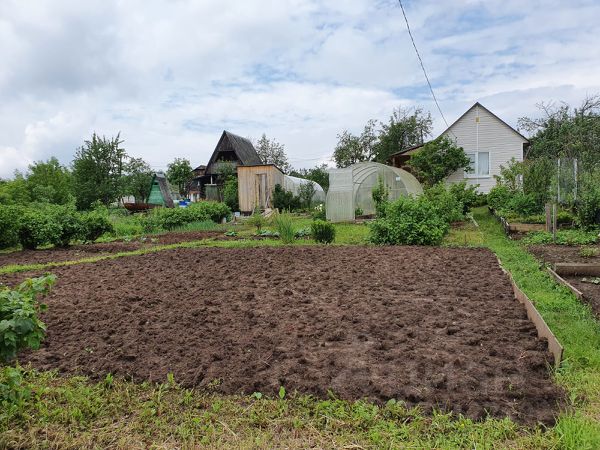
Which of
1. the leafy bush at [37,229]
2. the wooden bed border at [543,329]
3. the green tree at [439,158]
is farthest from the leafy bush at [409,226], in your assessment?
the green tree at [439,158]

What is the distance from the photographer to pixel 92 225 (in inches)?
474

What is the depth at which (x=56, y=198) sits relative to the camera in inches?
1014

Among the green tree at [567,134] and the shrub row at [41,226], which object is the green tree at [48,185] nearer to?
the shrub row at [41,226]

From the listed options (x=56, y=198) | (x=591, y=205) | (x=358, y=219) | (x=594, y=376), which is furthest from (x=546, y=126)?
(x=56, y=198)

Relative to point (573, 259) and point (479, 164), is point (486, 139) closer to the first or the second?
point (479, 164)

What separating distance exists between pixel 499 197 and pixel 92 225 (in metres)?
14.2

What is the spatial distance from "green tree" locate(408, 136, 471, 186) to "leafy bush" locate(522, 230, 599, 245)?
10.1 metres

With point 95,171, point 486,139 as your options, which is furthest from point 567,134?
point 95,171

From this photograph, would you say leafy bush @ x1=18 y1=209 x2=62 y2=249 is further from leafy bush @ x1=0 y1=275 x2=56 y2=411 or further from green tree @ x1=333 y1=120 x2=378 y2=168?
green tree @ x1=333 y1=120 x2=378 y2=168

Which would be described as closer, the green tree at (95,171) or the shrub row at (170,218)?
the shrub row at (170,218)

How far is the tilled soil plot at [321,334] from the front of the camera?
2.84 m

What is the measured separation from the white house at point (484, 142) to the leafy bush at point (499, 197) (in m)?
4.16

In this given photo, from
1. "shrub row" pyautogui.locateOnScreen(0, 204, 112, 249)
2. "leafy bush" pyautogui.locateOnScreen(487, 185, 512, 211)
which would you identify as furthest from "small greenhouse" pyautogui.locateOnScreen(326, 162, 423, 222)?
"shrub row" pyautogui.locateOnScreen(0, 204, 112, 249)

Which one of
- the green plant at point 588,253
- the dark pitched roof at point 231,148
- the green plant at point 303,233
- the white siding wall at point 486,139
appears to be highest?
the dark pitched roof at point 231,148
